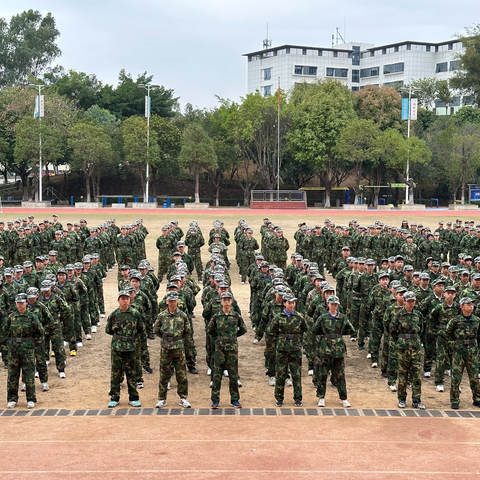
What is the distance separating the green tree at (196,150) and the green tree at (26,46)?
3144 cm

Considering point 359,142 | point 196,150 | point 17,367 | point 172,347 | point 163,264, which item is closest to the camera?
point 172,347

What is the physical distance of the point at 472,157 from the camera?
58000 mm

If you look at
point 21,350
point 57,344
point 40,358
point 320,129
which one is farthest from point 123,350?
point 320,129

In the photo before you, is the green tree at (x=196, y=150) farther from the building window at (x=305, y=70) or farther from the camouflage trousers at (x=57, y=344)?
the building window at (x=305, y=70)

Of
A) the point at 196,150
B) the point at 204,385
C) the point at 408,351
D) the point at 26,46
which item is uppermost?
the point at 26,46

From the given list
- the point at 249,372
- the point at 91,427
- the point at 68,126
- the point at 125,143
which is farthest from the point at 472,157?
the point at 91,427

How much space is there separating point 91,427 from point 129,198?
5490 cm

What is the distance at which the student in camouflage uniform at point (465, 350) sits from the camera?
34.0 feet

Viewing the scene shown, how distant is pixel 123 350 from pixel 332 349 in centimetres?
328

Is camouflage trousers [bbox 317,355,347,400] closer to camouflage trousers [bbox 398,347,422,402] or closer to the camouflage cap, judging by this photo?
camouflage trousers [bbox 398,347,422,402]

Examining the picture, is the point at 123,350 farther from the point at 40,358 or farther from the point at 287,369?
the point at 287,369

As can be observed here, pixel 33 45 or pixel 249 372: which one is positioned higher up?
pixel 33 45

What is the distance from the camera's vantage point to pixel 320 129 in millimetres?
58094

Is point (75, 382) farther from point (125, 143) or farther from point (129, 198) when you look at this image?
point (129, 198)
